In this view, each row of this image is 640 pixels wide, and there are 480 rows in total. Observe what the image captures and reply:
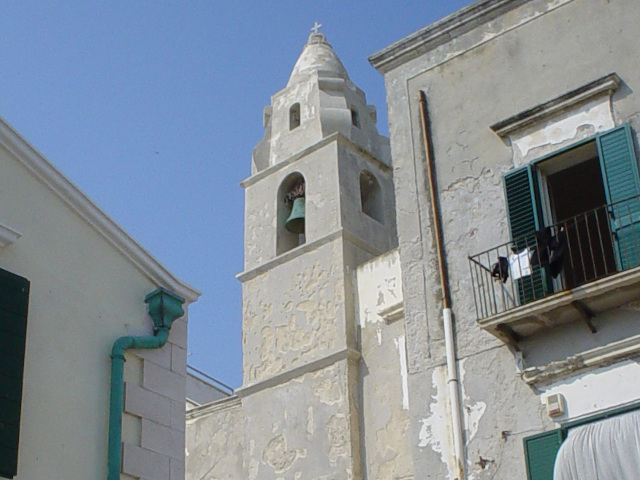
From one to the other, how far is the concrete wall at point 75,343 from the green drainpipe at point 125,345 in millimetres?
55

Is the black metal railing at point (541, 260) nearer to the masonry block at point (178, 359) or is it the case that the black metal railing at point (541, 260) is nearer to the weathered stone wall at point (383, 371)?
the masonry block at point (178, 359)

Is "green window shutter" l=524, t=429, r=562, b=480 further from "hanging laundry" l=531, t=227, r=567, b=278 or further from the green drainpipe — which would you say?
the green drainpipe

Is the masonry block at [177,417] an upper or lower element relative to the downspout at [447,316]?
lower

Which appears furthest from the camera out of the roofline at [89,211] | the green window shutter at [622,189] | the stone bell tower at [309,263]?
the stone bell tower at [309,263]

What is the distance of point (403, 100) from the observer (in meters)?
14.4

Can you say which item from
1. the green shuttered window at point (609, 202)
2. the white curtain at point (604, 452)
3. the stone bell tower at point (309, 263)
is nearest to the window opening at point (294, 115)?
the stone bell tower at point (309, 263)

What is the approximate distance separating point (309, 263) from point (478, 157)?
24.1 ft

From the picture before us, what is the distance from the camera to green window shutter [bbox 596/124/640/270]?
11.3m

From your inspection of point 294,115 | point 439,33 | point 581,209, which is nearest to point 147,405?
point 439,33

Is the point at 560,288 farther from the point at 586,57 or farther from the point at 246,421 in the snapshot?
the point at 246,421

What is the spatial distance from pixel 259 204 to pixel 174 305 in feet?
41.1

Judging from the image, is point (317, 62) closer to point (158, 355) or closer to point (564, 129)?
point (564, 129)

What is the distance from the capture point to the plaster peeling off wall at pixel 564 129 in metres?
12.2

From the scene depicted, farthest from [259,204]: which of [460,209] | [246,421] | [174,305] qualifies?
[174,305]
